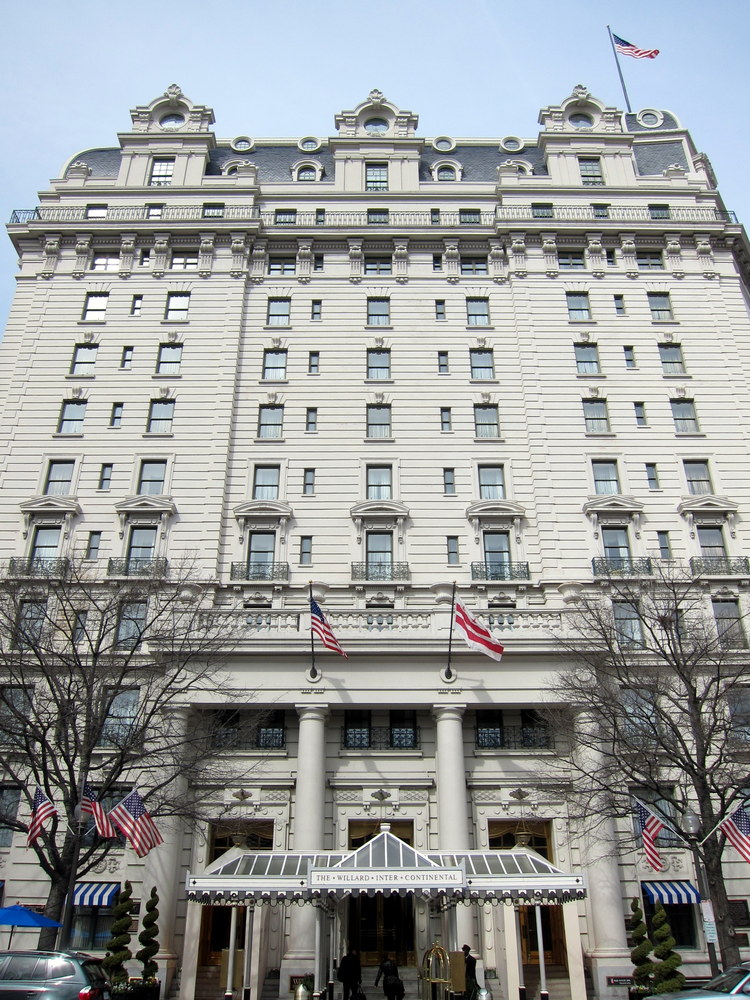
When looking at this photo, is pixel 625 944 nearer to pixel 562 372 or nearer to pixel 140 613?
pixel 140 613

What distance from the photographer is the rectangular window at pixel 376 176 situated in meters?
48.6

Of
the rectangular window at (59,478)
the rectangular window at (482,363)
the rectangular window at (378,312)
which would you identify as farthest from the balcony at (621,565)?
the rectangular window at (59,478)

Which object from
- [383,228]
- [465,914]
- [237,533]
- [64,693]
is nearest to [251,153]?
[383,228]

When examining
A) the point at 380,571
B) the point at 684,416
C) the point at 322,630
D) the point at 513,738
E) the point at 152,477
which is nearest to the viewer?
the point at 322,630

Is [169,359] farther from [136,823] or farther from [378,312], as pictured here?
[136,823]

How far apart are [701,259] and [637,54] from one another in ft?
51.8

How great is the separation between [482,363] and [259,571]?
53.1 ft

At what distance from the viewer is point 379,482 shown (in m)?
38.8

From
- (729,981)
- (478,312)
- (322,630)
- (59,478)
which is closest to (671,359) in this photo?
(478,312)

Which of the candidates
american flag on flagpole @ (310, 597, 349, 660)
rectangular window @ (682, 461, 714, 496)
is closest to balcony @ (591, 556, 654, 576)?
rectangular window @ (682, 461, 714, 496)

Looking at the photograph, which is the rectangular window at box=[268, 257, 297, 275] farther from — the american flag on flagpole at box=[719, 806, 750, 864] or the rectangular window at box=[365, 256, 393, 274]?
the american flag on flagpole at box=[719, 806, 750, 864]

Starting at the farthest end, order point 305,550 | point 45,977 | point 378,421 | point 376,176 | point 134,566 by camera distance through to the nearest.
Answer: point 376,176
point 378,421
point 305,550
point 134,566
point 45,977

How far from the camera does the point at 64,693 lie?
84.4ft

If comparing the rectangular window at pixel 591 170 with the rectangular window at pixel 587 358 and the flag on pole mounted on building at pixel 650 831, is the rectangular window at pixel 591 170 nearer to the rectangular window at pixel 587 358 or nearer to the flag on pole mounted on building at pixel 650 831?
the rectangular window at pixel 587 358
